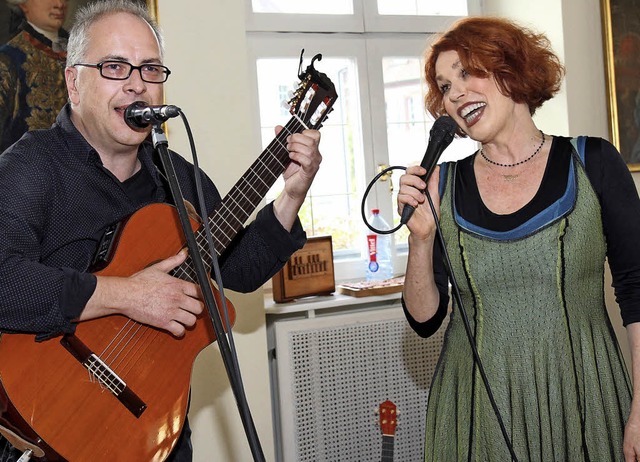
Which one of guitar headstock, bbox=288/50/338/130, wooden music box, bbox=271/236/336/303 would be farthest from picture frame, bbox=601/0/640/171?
guitar headstock, bbox=288/50/338/130

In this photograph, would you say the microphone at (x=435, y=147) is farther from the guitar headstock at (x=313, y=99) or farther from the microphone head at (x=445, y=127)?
the guitar headstock at (x=313, y=99)

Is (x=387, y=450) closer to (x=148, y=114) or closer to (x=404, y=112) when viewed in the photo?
(x=148, y=114)

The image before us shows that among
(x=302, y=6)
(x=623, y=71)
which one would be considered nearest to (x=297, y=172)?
(x=302, y=6)

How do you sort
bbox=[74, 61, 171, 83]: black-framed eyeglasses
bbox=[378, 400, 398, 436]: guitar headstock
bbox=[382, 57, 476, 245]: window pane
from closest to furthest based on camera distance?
bbox=[74, 61, 171, 83]: black-framed eyeglasses, bbox=[378, 400, 398, 436]: guitar headstock, bbox=[382, 57, 476, 245]: window pane

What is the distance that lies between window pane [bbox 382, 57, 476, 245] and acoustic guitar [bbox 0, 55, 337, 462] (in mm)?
1693

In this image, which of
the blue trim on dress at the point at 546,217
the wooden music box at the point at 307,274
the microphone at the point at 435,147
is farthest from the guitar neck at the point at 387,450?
the microphone at the point at 435,147

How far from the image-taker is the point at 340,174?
3330 millimetres

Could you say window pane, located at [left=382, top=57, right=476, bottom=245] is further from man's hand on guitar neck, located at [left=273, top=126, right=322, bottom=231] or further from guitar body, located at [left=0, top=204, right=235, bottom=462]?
guitar body, located at [left=0, top=204, right=235, bottom=462]

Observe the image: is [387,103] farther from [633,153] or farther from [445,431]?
[445,431]

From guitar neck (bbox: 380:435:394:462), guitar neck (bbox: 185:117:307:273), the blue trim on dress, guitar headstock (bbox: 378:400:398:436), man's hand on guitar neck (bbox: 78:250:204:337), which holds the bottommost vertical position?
guitar neck (bbox: 380:435:394:462)

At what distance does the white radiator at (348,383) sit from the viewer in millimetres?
2785

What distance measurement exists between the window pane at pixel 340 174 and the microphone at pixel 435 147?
1.81 meters

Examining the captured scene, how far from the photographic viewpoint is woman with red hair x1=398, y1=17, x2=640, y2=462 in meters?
1.55

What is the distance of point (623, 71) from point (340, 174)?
1.41 m
